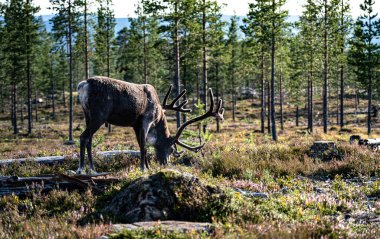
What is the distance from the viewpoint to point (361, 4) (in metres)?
40.2

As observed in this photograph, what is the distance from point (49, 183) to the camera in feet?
24.5

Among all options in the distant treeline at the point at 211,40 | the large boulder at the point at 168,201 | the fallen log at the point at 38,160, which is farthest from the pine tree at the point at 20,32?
the large boulder at the point at 168,201

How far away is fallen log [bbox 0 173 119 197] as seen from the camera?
724 centimetres

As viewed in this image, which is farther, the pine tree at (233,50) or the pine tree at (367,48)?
the pine tree at (233,50)

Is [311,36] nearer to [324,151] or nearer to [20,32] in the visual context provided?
Answer: [324,151]

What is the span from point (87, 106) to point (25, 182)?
1.95 meters

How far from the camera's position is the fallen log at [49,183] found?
23.8 ft

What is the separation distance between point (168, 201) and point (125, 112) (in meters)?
3.45

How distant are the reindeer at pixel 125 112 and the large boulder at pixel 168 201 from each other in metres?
2.57

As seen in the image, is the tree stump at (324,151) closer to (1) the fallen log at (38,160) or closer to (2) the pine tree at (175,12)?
(1) the fallen log at (38,160)

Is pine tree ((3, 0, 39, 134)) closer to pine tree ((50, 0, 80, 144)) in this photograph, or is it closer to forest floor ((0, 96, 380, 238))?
pine tree ((50, 0, 80, 144))

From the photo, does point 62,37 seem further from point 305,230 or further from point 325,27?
point 305,230

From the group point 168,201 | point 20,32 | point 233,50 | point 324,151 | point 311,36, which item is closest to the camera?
point 168,201

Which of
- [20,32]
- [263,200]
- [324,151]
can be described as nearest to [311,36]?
[324,151]
